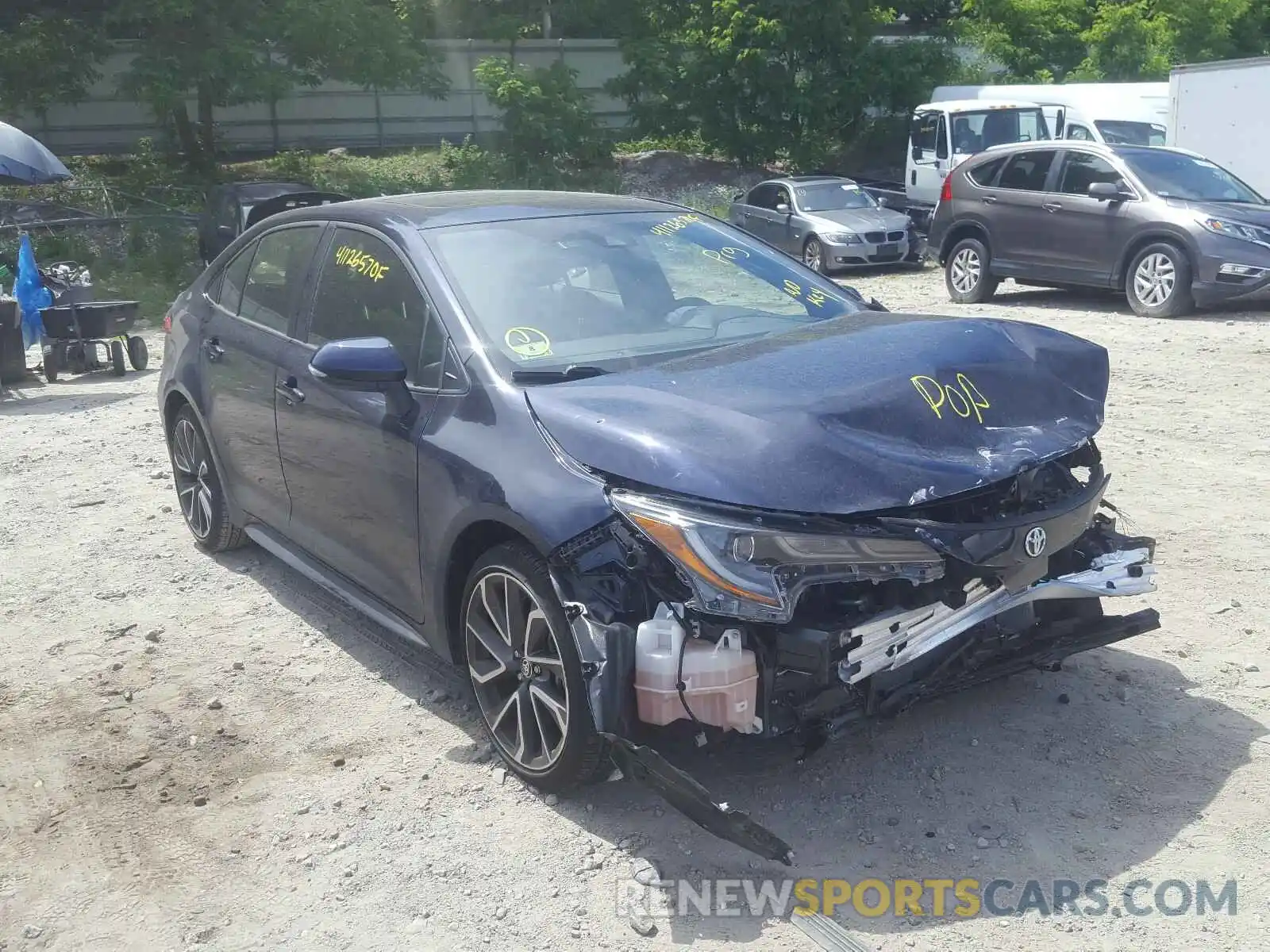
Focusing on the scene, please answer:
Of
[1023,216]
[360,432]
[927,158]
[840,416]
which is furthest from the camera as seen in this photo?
[927,158]

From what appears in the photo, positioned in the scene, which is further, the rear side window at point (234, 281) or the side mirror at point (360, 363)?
the rear side window at point (234, 281)

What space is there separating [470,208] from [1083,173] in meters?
10.5

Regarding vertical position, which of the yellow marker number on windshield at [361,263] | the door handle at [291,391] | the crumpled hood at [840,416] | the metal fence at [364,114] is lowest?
the door handle at [291,391]

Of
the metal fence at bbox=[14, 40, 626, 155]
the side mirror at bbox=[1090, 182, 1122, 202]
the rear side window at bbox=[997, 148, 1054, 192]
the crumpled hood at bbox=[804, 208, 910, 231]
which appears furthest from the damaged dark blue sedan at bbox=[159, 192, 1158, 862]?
the metal fence at bbox=[14, 40, 626, 155]

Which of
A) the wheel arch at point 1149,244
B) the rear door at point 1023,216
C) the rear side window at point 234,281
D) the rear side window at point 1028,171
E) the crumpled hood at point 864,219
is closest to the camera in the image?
the rear side window at point 234,281

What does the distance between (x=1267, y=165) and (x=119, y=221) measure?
Result: 1762 cm

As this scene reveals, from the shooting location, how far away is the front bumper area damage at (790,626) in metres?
3.36

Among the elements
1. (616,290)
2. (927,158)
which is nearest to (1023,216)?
(927,158)

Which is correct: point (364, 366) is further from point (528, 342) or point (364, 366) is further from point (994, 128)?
point (994, 128)

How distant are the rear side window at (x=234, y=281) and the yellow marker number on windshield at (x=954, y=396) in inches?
130

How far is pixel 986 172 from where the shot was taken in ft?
48.7

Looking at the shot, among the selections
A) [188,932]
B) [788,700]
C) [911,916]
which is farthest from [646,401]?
[188,932]

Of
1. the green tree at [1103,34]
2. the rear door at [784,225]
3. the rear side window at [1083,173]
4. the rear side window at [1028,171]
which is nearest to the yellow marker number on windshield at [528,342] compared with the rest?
the rear side window at [1083,173]

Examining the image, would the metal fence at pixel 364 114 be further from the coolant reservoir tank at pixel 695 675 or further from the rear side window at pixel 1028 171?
the coolant reservoir tank at pixel 695 675
